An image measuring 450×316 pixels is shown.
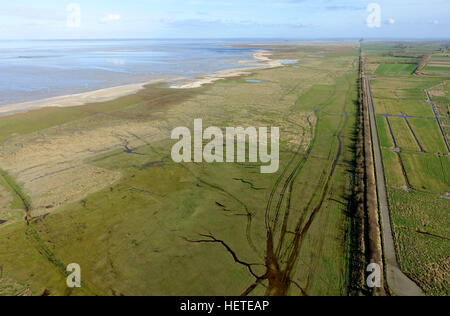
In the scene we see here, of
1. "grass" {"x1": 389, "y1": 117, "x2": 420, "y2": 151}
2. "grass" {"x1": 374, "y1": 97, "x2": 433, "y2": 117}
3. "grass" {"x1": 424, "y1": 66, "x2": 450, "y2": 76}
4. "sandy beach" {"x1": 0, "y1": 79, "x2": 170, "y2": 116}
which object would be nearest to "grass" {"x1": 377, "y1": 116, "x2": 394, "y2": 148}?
"grass" {"x1": 389, "y1": 117, "x2": 420, "y2": 151}

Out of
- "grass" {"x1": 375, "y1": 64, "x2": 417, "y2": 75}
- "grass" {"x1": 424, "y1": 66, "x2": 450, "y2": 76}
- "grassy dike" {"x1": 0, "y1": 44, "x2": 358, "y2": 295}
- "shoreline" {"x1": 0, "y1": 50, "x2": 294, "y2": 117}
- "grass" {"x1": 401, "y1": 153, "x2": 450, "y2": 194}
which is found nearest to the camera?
"grassy dike" {"x1": 0, "y1": 44, "x2": 358, "y2": 295}

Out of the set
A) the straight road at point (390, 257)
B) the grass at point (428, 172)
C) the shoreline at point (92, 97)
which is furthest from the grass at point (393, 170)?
the shoreline at point (92, 97)

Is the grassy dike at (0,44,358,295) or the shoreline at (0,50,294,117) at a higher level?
the shoreline at (0,50,294,117)

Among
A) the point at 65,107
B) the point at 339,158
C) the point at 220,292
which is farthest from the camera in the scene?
the point at 65,107

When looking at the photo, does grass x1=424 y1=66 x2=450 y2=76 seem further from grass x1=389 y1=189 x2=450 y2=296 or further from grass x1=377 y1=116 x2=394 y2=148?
grass x1=389 y1=189 x2=450 y2=296

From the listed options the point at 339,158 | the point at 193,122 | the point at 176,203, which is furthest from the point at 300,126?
the point at 176,203
